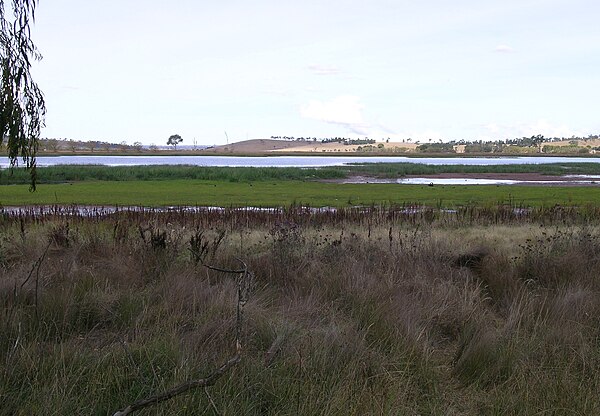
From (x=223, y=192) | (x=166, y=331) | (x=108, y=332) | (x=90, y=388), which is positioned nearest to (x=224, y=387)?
(x=90, y=388)

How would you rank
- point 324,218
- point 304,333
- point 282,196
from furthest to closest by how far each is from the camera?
1. point 282,196
2. point 324,218
3. point 304,333

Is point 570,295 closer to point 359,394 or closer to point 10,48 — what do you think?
point 359,394

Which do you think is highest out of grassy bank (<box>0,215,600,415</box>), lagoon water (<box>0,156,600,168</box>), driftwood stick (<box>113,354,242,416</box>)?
lagoon water (<box>0,156,600,168</box>)

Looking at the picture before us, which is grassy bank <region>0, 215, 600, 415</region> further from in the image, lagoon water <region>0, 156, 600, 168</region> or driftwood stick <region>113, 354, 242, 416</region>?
lagoon water <region>0, 156, 600, 168</region>

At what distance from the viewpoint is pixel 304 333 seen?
6086mm

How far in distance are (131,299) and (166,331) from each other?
1.45 metres

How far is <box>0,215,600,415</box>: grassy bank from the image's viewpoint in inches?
192

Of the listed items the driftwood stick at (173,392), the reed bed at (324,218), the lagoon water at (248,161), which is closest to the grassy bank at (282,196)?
the reed bed at (324,218)

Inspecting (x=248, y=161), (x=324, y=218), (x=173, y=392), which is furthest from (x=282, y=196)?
(x=248, y=161)

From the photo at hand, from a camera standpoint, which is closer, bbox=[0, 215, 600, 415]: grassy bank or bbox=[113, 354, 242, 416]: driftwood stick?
bbox=[113, 354, 242, 416]: driftwood stick

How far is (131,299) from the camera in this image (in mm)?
7348

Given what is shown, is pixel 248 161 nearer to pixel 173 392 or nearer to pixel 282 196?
pixel 282 196

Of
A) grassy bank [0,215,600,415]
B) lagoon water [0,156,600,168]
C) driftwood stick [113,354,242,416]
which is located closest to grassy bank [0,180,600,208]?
grassy bank [0,215,600,415]

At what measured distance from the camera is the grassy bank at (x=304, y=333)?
192 inches
